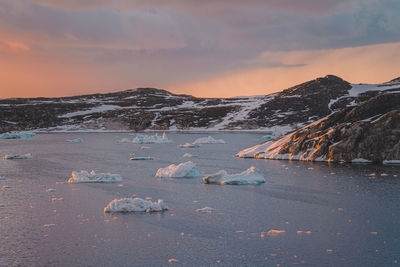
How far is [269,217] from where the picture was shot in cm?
1945

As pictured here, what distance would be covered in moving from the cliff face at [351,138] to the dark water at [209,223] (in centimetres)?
680

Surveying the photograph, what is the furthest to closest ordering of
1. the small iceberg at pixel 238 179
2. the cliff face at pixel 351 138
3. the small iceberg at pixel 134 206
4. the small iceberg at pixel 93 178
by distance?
the cliff face at pixel 351 138
the small iceberg at pixel 93 178
the small iceberg at pixel 238 179
the small iceberg at pixel 134 206

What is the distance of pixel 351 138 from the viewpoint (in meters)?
39.9

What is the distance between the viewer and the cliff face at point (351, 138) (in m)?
38.5

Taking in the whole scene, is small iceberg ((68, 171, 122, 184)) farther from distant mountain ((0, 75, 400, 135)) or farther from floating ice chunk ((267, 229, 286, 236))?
distant mountain ((0, 75, 400, 135))

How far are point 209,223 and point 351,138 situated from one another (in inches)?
1034

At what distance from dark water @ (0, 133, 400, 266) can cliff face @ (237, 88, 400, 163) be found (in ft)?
22.3

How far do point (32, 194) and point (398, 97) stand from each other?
3927 centimetres

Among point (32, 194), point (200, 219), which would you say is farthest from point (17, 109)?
point (200, 219)

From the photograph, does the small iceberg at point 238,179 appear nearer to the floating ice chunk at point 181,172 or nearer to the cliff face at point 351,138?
the floating ice chunk at point 181,172

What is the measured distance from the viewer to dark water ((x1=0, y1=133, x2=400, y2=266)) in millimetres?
14219

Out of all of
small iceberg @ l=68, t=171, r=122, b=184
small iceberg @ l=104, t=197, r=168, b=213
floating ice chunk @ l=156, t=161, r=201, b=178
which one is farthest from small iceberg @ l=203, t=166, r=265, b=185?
small iceberg @ l=104, t=197, r=168, b=213

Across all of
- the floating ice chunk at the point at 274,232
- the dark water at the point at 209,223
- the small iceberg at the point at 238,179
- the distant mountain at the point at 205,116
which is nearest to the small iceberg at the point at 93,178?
the dark water at the point at 209,223

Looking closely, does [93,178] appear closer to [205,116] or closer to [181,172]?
[181,172]
